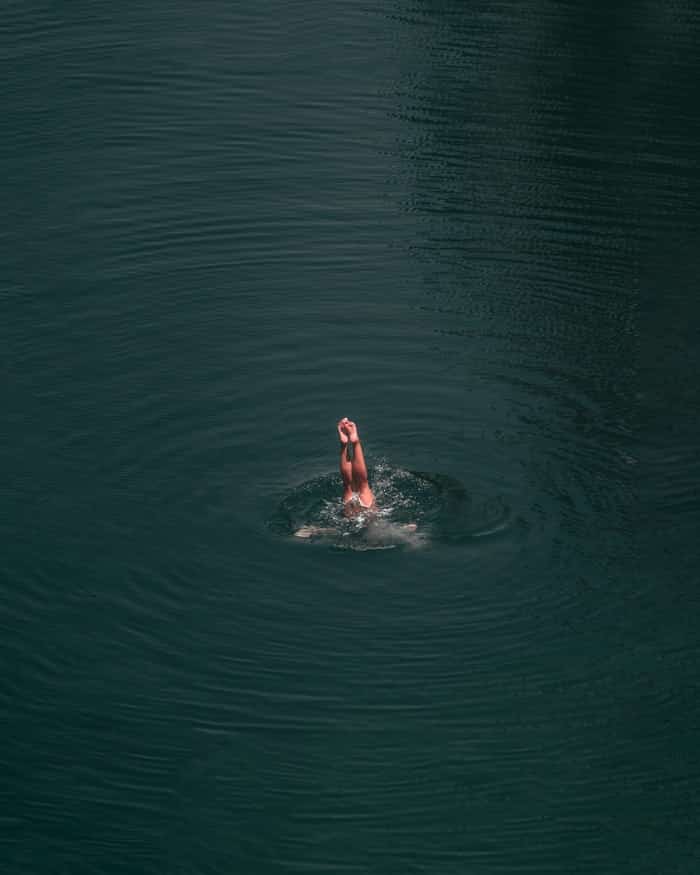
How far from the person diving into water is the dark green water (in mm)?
413

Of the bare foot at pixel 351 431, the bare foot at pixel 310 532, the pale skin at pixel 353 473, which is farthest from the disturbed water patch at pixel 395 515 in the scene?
the bare foot at pixel 351 431

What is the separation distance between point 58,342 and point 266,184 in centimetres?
624

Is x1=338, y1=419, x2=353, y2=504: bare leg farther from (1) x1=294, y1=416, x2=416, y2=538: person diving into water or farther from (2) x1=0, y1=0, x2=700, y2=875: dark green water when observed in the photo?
(2) x1=0, y1=0, x2=700, y2=875: dark green water

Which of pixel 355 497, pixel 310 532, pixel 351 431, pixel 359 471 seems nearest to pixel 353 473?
pixel 359 471

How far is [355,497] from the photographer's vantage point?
19.0 metres

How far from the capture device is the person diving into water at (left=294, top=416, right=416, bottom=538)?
18.5 m

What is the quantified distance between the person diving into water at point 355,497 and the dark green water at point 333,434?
0.41m

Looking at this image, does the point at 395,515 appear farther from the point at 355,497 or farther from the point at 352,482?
the point at 352,482

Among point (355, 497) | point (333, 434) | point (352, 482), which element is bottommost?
point (355, 497)

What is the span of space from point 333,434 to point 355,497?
2204mm

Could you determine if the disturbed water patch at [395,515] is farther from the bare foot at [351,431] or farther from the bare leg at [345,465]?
the bare foot at [351,431]

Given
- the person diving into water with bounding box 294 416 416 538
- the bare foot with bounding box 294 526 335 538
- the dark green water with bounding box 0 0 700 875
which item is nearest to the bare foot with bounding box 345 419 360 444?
the person diving into water with bounding box 294 416 416 538

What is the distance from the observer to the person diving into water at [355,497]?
60.7 ft

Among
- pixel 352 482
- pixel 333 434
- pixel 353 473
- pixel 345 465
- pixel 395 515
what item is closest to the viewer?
pixel 345 465
